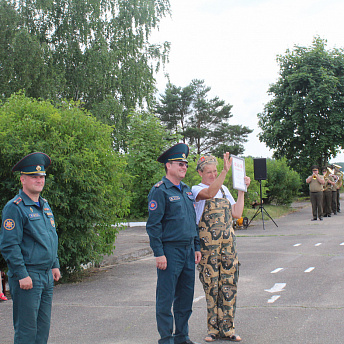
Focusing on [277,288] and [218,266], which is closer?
[218,266]

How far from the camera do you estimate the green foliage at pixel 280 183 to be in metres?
25.8

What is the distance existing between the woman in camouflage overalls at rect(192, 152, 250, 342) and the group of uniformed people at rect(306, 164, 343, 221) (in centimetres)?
1490

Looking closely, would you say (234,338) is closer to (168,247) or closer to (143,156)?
(168,247)

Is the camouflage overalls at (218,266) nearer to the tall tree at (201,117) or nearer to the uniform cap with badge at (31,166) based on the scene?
the uniform cap with badge at (31,166)

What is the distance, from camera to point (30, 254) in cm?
392

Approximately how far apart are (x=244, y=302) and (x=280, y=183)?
20.4 meters

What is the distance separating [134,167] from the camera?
752 inches

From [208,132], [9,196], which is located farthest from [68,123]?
[208,132]

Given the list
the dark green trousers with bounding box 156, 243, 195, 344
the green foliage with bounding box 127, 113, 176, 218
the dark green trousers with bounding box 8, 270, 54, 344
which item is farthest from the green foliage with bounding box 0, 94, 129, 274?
the green foliage with bounding box 127, 113, 176, 218

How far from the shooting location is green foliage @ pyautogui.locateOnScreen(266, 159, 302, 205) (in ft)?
84.8

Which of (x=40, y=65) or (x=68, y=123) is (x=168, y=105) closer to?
(x=40, y=65)

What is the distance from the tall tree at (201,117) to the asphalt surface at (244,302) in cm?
4660

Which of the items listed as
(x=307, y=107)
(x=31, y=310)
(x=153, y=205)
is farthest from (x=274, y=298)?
(x=307, y=107)

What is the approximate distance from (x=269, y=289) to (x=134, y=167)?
12.5 meters
